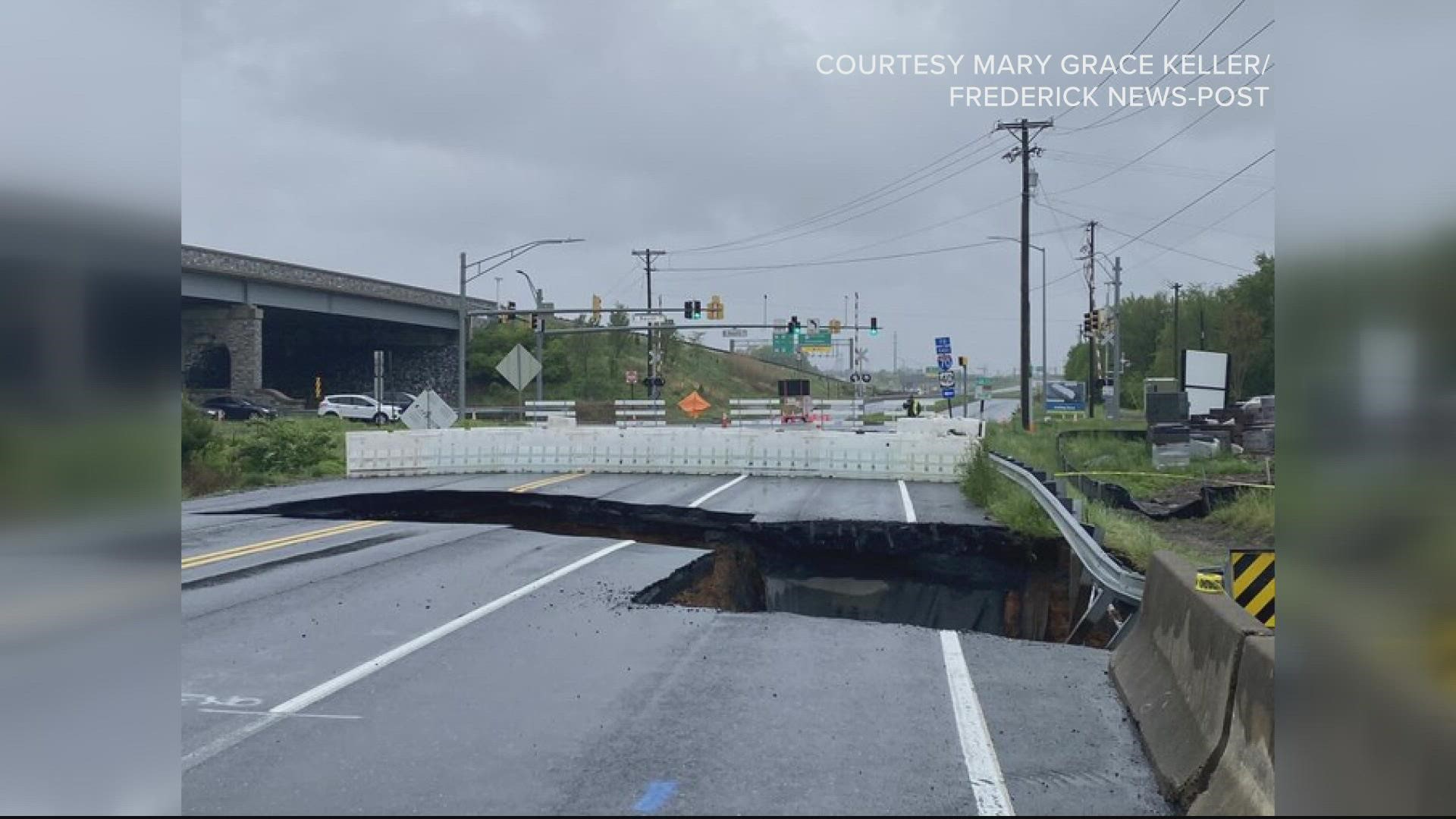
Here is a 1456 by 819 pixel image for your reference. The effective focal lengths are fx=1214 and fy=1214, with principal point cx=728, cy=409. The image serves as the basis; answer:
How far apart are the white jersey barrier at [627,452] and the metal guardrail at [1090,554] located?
10789 millimetres

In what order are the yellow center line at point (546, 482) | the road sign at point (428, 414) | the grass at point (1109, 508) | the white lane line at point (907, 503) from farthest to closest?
the road sign at point (428, 414) < the yellow center line at point (546, 482) < the white lane line at point (907, 503) < the grass at point (1109, 508)

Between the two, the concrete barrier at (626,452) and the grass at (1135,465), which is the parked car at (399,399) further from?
the grass at (1135,465)

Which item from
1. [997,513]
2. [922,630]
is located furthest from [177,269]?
[997,513]

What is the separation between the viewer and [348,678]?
26.3 feet

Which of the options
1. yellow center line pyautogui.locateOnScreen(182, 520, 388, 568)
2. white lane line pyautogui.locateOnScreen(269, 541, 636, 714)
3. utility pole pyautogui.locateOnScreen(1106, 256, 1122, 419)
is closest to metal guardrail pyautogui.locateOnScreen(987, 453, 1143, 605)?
white lane line pyautogui.locateOnScreen(269, 541, 636, 714)

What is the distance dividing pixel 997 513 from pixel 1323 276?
45.7 feet

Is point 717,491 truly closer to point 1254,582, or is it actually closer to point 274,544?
point 274,544

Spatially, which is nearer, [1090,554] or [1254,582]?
[1254,582]

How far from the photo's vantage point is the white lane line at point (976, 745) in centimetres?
555

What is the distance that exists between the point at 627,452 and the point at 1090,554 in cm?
1858

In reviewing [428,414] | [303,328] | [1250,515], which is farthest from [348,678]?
[303,328]

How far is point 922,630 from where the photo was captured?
10.2 meters

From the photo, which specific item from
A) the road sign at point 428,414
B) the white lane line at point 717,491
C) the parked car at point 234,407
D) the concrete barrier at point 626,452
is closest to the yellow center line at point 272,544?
the white lane line at point 717,491

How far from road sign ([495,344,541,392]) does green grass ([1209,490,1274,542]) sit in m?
18.8
